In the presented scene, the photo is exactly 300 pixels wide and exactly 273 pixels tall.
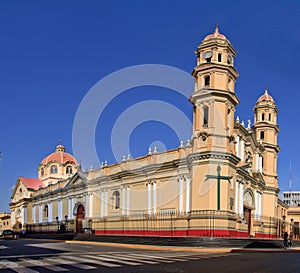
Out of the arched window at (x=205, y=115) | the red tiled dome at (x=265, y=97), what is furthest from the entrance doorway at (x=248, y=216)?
the red tiled dome at (x=265, y=97)

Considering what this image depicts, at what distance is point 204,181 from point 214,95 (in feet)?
24.3

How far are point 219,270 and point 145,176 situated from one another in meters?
25.3

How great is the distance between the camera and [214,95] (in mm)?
33312

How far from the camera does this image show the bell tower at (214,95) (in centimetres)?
3269

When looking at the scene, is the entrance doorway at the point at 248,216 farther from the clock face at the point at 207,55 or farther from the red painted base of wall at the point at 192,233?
the clock face at the point at 207,55

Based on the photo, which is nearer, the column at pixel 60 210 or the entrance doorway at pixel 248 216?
the entrance doorway at pixel 248 216

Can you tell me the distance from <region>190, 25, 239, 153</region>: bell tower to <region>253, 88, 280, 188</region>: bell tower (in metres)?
13.1

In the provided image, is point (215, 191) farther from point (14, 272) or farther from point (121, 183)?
point (14, 272)

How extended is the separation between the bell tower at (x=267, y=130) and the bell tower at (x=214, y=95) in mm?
13081

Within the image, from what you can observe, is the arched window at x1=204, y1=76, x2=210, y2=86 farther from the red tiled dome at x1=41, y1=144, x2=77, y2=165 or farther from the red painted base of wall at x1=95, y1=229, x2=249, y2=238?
the red tiled dome at x1=41, y1=144, x2=77, y2=165

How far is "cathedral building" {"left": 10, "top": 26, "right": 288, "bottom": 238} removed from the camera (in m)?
31.9

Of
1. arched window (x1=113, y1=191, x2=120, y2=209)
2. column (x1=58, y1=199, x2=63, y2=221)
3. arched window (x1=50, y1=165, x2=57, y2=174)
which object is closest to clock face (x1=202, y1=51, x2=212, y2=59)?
arched window (x1=113, y1=191, x2=120, y2=209)

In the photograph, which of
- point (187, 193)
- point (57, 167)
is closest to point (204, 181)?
point (187, 193)

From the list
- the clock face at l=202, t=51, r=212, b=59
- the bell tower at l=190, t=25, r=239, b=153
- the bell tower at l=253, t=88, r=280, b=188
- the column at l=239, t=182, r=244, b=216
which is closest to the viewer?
the bell tower at l=190, t=25, r=239, b=153
